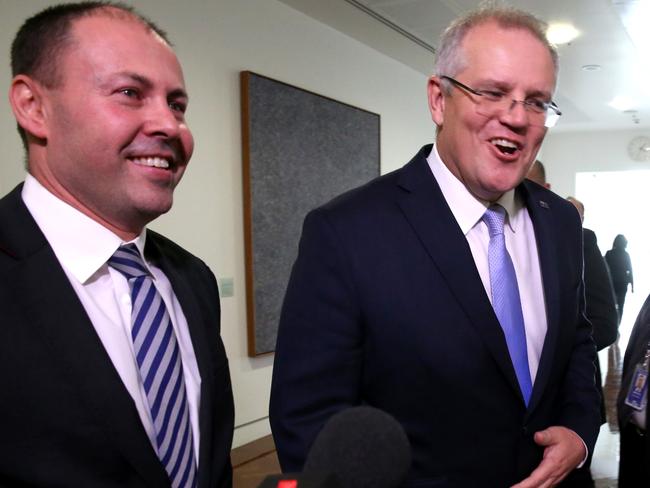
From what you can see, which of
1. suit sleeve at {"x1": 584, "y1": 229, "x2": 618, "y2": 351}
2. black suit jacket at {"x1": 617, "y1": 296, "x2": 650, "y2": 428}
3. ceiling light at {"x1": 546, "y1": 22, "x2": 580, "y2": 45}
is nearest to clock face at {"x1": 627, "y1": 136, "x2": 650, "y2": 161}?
ceiling light at {"x1": 546, "y1": 22, "x2": 580, "y2": 45}

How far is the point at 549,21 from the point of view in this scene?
426 cm

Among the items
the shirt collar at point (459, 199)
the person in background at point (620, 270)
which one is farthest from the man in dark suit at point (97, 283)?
the person in background at point (620, 270)

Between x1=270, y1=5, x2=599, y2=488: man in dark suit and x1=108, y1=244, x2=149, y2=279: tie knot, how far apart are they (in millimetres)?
305

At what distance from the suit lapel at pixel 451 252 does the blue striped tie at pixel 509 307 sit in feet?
0.20

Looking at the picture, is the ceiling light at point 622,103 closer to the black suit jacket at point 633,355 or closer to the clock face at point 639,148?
the clock face at point 639,148

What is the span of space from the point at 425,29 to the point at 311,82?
1095mm

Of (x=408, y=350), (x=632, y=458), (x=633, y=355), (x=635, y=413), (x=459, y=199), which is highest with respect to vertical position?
(x=459, y=199)

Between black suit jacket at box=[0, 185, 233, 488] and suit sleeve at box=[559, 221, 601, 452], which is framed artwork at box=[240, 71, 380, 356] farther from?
black suit jacket at box=[0, 185, 233, 488]

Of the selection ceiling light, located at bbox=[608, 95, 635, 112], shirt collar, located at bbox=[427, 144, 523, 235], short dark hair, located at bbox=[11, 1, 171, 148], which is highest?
ceiling light, located at bbox=[608, 95, 635, 112]

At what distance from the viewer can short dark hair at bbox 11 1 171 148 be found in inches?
35.7

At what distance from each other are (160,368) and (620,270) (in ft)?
24.3

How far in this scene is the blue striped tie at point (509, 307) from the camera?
118 centimetres

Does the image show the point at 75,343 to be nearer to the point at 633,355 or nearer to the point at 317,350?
the point at 317,350

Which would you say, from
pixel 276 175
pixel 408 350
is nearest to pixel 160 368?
pixel 408 350
